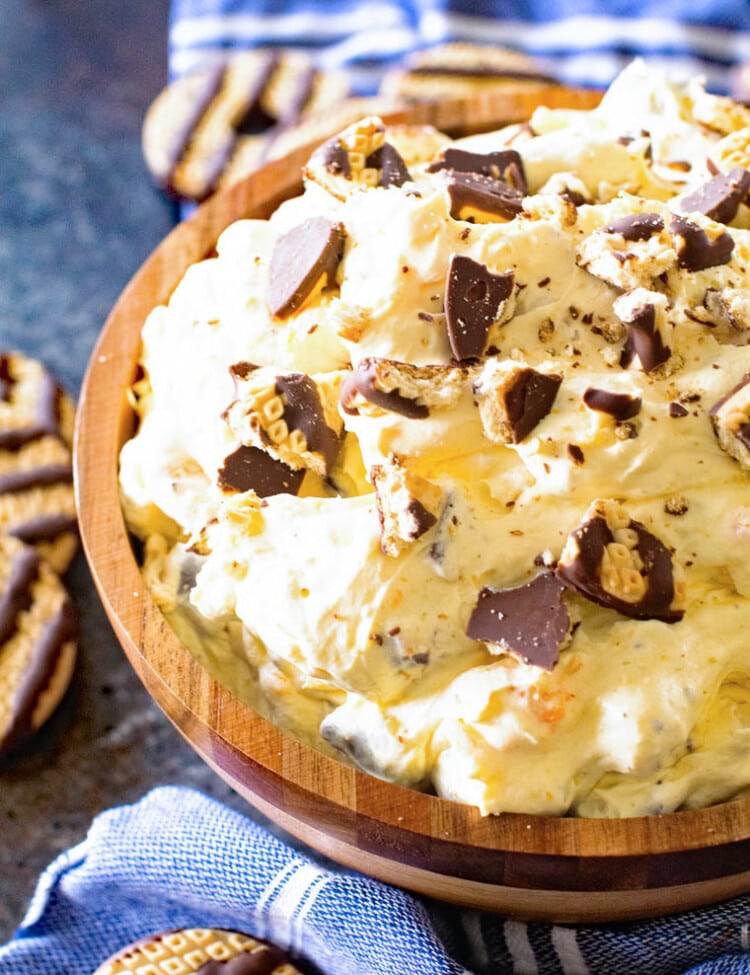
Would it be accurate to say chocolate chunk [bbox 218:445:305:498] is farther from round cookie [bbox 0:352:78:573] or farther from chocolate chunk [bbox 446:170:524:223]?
round cookie [bbox 0:352:78:573]

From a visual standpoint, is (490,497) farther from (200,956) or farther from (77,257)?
(77,257)

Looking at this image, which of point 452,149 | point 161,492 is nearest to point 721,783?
point 161,492

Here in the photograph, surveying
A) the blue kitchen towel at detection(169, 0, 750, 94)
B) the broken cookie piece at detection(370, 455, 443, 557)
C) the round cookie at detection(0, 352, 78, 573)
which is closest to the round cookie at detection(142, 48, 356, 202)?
the blue kitchen towel at detection(169, 0, 750, 94)

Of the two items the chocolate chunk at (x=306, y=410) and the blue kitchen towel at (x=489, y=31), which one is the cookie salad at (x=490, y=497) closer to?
the chocolate chunk at (x=306, y=410)

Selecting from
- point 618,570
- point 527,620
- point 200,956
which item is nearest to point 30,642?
point 200,956

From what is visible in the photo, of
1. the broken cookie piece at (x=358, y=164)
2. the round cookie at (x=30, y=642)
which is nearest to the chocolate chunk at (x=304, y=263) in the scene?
the broken cookie piece at (x=358, y=164)

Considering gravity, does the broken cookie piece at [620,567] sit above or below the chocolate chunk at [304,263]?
below

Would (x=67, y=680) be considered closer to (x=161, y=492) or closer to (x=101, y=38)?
(x=161, y=492)
